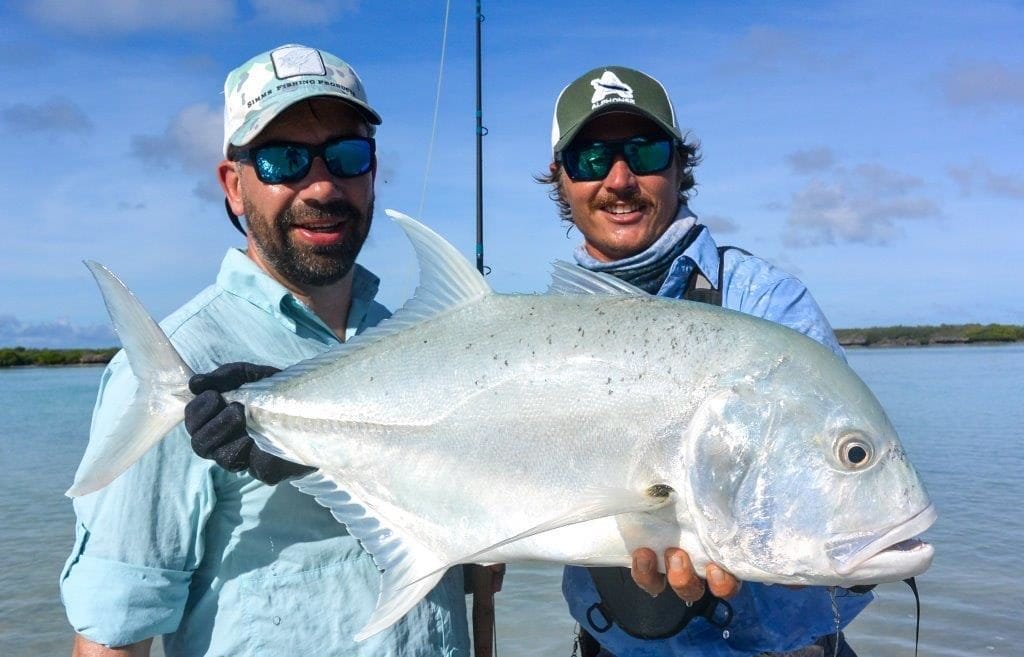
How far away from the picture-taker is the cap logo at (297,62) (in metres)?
3.18

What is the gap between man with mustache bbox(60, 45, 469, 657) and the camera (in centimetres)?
255

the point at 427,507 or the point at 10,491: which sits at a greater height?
the point at 427,507

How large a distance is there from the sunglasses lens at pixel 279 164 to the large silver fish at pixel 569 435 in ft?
2.32

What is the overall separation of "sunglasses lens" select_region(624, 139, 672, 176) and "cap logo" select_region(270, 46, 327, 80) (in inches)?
51.7

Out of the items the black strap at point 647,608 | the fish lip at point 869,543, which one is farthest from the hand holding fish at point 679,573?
the black strap at point 647,608

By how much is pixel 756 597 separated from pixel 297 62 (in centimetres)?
275

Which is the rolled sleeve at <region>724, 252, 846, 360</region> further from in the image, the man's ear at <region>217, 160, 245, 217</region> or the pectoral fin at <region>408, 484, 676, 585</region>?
the man's ear at <region>217, 160, 245, 217</region>

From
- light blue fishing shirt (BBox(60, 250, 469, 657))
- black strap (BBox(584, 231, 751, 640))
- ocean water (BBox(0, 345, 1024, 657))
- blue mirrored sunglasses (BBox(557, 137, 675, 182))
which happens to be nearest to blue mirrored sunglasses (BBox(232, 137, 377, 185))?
light blue fishing shirt (BBox(60, 250, 469, 657))

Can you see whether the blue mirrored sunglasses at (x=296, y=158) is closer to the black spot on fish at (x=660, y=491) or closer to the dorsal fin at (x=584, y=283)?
the dorsal fin at (x=584, y=283)

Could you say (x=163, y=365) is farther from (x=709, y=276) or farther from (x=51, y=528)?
(x=51, y=528)

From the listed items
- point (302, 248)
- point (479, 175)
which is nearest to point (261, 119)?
point (302, 248)

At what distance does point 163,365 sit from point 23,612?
7.39m

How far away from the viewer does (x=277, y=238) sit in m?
3.12

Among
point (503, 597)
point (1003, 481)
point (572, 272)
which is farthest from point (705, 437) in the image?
point (1003, 481)
